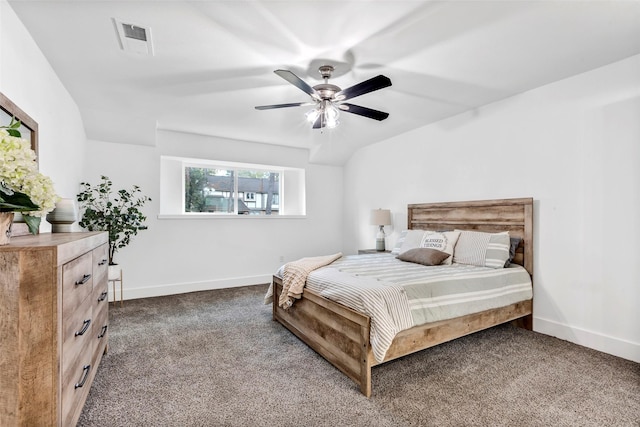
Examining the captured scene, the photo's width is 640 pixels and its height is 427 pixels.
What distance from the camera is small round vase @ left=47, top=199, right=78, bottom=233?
6.58 ft

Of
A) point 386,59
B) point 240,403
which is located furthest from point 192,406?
point 386,59

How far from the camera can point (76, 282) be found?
1490 mm

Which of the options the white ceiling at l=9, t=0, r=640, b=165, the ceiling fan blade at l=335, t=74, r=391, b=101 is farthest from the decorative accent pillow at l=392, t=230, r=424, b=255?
the ceiling fan blade at l=335, t=74, r=391, b=101

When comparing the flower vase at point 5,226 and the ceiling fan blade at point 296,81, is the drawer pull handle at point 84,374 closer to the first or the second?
the flower vase at point 5,226

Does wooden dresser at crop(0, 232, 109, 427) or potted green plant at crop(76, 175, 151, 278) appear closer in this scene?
wooden dresser at crop(0, 232, 109, 427)

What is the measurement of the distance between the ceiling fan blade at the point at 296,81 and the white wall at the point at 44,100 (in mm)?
1584

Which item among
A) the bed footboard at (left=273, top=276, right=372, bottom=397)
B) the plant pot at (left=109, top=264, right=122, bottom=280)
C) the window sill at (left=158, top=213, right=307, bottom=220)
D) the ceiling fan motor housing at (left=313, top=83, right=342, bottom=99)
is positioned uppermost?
the ceiling fan motor housing at (left=313, top=83, right=342, bottom=99)

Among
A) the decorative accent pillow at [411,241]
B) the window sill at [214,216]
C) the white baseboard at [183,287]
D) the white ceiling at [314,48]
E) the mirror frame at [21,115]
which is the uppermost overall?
the white ceiling at [314,48]

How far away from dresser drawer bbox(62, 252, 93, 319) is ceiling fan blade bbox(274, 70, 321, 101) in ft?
5.27

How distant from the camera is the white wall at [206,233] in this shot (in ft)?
13.7

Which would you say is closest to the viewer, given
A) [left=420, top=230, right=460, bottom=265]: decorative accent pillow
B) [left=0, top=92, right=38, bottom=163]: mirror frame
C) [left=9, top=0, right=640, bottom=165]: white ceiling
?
[left=0, top=92, right=38, bottom=163]: mirror frame

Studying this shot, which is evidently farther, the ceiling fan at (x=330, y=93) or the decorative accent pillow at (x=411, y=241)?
the decorative accent pillow at (x=411, y=241)

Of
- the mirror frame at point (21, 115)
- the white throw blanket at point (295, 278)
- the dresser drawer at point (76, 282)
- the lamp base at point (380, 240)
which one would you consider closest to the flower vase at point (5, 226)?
the dresser drawer at point (76, 282)

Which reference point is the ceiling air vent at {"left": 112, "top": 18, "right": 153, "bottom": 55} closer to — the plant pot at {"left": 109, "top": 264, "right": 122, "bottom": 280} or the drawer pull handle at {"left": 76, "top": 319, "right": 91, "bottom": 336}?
the drawer pull handle at {"left": 76, "top": 319, "right": 91, "bottom": 336}
